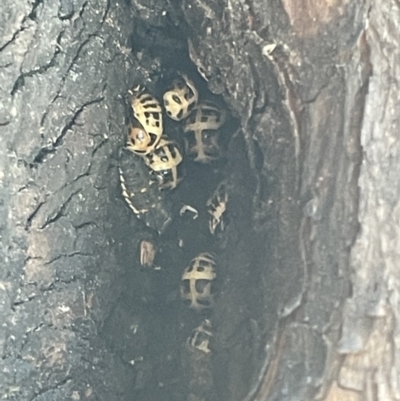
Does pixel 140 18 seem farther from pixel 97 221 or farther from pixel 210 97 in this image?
pixel 97 221

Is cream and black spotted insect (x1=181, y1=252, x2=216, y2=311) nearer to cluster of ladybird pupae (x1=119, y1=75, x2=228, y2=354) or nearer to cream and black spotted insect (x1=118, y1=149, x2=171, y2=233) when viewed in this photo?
cluster of ladybird pupae (x1=119, y1=75, x2=228, y2=354)

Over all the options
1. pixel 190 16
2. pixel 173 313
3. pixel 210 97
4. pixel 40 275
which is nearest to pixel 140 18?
pixel 190 16

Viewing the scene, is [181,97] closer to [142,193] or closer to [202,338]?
[142,193]

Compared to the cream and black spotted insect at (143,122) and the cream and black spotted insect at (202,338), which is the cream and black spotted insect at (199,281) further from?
the cream and black spotted insect at (143,122)

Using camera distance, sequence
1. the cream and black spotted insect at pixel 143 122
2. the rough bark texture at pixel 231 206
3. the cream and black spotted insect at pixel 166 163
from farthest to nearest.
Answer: the cream and black spotted insect at pixel 166 163 → the cream and black spotted insect at pixel 143 122 → the rough bark texture at pixel 231 206

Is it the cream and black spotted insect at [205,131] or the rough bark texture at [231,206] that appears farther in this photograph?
the cream and black spotted insect at [205,131]

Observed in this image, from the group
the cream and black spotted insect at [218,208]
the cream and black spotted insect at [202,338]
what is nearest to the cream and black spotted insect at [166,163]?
the cream and black spotted insect at [218,208]

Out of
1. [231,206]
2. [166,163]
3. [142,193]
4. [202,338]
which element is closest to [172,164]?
[166,163]
